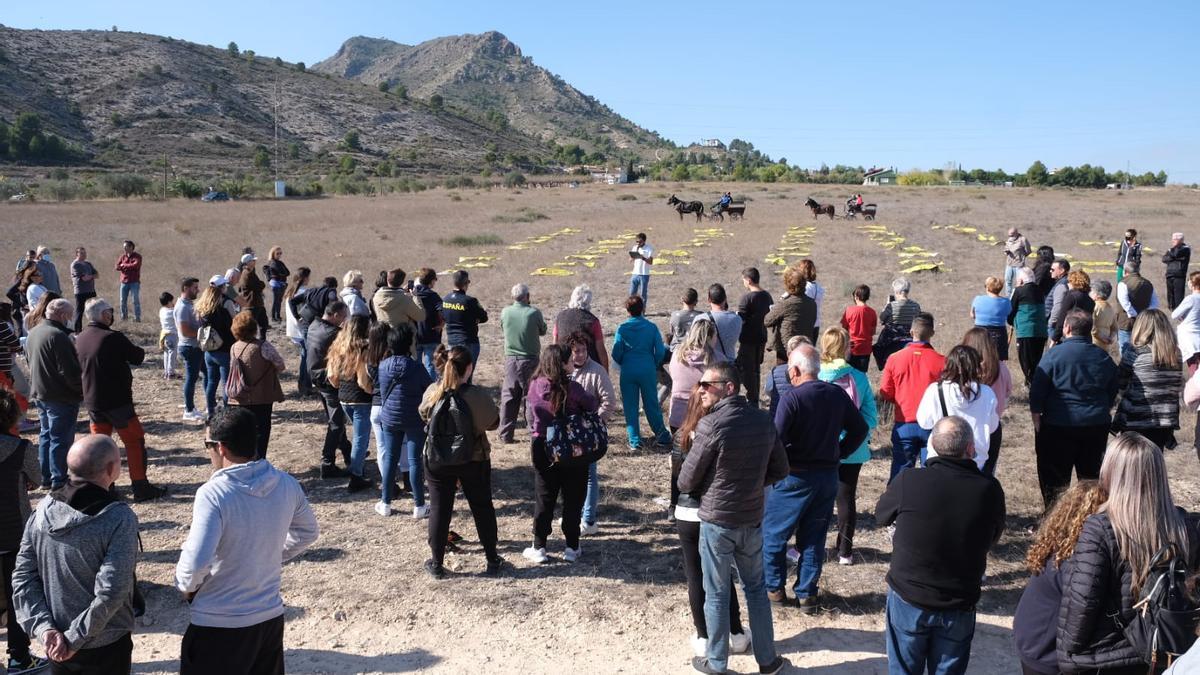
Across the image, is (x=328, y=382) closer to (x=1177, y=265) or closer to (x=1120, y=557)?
(x=1120, y=557)

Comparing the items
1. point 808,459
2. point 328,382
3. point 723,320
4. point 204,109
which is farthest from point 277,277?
point 204,109

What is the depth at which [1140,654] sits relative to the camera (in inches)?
107

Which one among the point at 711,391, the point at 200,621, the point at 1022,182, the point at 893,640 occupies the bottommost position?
the point at 893,640

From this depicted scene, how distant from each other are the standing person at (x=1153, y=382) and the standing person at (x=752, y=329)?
3.19 m

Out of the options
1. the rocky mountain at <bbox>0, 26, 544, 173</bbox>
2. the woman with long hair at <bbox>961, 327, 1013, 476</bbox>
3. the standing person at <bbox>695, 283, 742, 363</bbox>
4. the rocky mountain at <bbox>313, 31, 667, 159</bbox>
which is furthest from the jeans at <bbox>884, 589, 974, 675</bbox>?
the rocky mountain at <bbox>313, 31, 667, 159</bbox>

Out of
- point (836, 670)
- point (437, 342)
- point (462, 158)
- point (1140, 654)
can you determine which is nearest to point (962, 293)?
point (437, 342)

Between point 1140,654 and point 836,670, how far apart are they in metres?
1.94

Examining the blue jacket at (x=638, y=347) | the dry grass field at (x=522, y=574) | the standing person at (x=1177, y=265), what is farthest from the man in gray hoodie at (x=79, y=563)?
the standing person at (x=1177, y=265)

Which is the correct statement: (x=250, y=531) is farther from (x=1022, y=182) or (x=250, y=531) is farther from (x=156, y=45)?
(x=156, y=45)

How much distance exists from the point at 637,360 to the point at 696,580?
3.39 meters

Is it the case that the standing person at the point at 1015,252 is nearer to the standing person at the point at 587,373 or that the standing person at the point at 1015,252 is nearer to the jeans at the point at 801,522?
the standing person at the point at 587,373

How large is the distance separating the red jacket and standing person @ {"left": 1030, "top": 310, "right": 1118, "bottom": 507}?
0.75 meters

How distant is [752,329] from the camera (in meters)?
8.29

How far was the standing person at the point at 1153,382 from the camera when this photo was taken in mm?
5824
